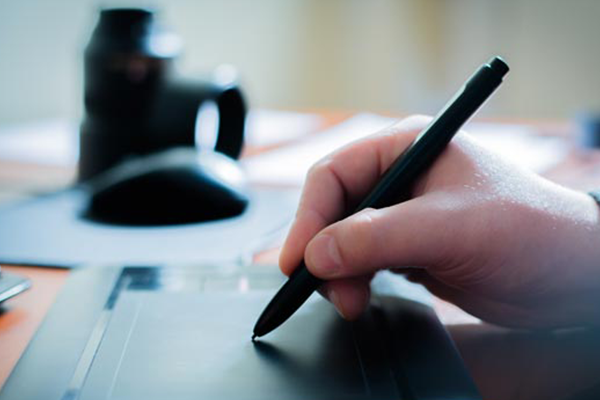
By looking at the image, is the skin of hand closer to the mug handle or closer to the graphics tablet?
the graphics tablet

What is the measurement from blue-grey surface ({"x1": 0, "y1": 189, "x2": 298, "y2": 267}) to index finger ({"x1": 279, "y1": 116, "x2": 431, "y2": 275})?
97 millimetres

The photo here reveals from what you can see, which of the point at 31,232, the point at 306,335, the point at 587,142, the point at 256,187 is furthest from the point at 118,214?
the point at 587,142

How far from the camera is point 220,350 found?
12.4 inches

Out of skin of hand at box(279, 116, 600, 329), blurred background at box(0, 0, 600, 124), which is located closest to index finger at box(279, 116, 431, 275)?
skin of hand at box(279, 116, 600, 329)

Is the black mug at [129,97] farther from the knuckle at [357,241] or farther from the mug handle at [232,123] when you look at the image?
the knuckle at [357,241]

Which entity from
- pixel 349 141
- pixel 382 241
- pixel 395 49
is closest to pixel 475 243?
pixel 382 241

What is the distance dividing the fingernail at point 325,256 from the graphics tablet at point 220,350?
0.03 metres

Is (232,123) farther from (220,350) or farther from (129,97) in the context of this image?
(220,350)

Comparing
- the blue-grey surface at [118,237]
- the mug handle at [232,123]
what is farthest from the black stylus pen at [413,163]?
the mug handle at [232,123]

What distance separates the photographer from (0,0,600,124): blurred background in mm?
1645

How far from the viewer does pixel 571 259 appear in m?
0.35

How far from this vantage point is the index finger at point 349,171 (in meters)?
0.39

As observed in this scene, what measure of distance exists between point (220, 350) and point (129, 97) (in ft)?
1.55

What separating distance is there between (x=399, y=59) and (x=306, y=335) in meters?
1.62
